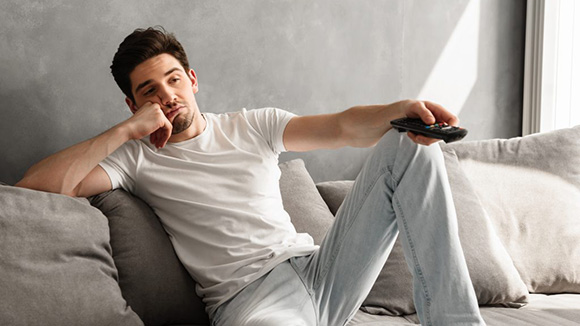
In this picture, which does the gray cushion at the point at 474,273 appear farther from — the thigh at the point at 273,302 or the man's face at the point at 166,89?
the man's face at the point at 166,89

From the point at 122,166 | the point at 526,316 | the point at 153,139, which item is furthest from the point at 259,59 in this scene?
the point at 526,316

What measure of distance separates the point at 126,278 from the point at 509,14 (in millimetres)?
2218

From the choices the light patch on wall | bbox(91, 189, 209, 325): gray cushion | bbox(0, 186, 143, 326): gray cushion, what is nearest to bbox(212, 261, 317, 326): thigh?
bbox(91, 189, 209, 325): gray cushion

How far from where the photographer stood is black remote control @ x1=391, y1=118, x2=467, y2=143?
4.90 feet

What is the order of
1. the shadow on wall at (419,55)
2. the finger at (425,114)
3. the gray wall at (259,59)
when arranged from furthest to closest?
the shadow on wall at (419,55) → the gray wall at (259,59) → the finger at (425,114)

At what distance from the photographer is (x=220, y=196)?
6.31 ft

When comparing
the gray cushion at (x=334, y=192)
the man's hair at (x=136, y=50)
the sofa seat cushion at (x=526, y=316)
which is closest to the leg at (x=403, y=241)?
the sofa seat cushion at (x=526, y=316)

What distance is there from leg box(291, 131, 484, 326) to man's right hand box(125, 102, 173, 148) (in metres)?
0.55

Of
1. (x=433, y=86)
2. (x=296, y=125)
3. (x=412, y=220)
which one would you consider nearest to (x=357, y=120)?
(x=296, y=125)

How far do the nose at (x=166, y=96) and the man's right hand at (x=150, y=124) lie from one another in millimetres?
30

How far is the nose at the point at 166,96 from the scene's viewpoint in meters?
2.02

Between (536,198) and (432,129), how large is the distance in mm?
1133

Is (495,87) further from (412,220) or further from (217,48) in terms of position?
(412,220)

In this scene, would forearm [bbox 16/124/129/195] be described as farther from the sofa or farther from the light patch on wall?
the light patch on wall
